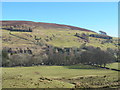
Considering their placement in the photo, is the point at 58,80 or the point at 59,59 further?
the point at 59,59

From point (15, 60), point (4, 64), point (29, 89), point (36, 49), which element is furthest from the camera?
point (36, 49)

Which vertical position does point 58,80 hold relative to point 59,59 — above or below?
below

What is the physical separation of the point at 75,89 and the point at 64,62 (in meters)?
61.6

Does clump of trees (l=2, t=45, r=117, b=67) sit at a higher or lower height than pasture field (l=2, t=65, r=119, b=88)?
higher

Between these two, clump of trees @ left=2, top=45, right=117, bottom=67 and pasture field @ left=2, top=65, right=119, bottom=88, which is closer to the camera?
pasture field @ left=2, top=65, right=119, bottom=88

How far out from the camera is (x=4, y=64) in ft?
273

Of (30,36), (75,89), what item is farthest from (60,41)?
(75,89)

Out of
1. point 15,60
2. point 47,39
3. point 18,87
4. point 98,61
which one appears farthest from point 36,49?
point 18,87

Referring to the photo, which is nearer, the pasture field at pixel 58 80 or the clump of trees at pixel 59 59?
the pasture field at pixel 58 80

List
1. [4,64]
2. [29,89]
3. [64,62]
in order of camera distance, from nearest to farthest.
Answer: [29,89] → [4,64] → [64,62]

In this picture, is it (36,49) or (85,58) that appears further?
(36,49)

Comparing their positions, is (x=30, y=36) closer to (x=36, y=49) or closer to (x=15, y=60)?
(x=36, y=49)

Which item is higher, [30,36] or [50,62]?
[30,36]

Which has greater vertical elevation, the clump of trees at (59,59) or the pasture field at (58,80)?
the clump of trees at (59,59)
